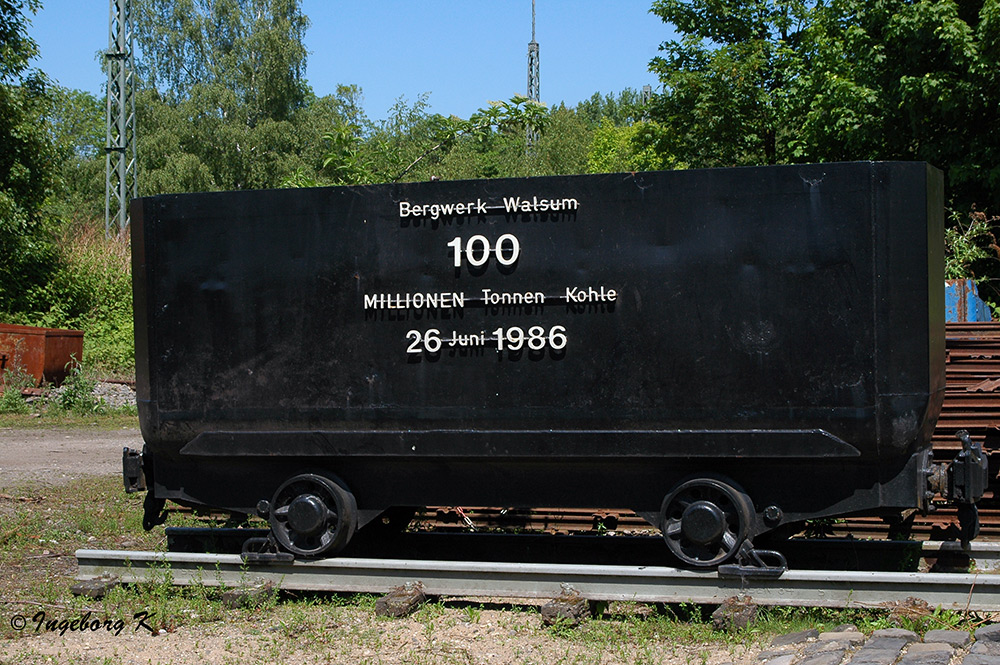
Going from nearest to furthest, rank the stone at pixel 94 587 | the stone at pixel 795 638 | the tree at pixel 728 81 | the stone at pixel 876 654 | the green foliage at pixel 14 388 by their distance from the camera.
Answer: the stone at pixel 876 654
the stone at pixel 795 638
the stone at pixel 94 587
the green foliage at pixel 14 388
the tree at pixel 728 81

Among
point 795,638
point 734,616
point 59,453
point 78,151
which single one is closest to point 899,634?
point 795,638

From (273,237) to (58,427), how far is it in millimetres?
12720

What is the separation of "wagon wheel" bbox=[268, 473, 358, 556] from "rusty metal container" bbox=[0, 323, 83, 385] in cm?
1539

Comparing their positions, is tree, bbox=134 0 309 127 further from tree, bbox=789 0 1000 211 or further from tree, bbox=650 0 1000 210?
tree, bbox=789 0 1000 211

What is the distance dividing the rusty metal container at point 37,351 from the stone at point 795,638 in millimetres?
18176

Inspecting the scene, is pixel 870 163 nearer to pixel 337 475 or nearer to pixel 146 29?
pixel 337 475

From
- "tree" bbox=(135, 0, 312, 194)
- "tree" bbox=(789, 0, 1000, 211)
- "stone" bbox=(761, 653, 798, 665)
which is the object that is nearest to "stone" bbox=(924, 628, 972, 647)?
"stone" bbox=(761, 653, 798, 665)

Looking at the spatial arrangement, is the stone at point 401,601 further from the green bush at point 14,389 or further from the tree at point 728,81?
the tree at point 728,81

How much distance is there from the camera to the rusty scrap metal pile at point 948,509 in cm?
761

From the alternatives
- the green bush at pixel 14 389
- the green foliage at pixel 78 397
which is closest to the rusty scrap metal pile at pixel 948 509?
the green foliage at pixel 78 397

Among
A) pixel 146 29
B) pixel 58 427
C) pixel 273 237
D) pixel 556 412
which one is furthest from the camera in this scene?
pixel 146 29

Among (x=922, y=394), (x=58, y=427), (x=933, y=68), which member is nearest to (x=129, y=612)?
(x=922, y=394)

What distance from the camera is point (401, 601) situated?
609cm

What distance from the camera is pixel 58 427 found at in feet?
57.6
